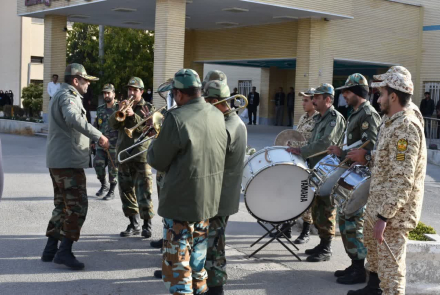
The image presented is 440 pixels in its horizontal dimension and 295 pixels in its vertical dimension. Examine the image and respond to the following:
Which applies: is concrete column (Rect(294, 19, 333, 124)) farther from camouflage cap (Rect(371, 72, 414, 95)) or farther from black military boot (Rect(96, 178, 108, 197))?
camouflage cap (Rect(371, 72, 414, 95))

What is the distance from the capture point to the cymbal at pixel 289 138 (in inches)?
291

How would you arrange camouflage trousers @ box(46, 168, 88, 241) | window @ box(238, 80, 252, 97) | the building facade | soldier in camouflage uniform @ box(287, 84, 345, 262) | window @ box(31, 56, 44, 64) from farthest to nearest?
window @ box(31, 56, 44, 64)
window @ box(238, 80, 252, 97)
the building facade
soldier in camouflage uniform @ box(287, 84, 345, 262)
camouflage trousers @ box(46, 168, 88, 241)

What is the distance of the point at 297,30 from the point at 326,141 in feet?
56.5

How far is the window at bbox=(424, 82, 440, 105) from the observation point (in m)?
24.7

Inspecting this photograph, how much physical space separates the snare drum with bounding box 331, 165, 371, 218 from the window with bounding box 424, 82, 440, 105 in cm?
2113

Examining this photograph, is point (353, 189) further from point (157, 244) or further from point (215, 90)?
point (157, 244)

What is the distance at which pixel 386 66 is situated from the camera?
2533cm

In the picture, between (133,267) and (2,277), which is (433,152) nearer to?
(133,267)

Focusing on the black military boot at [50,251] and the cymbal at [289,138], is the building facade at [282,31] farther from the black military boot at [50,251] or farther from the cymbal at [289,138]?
the black military boot at [50,251]

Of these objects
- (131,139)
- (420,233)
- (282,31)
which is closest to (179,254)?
(420,233)

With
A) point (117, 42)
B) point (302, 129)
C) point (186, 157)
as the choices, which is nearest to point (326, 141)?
point (302, 129)

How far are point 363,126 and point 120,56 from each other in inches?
1056

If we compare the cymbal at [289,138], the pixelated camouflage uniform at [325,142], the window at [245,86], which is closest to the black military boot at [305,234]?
the pixelated camouflage uniform at [325,142]

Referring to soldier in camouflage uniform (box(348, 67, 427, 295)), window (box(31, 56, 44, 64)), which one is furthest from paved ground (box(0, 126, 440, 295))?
window (box(31, 56, 44, 64))
